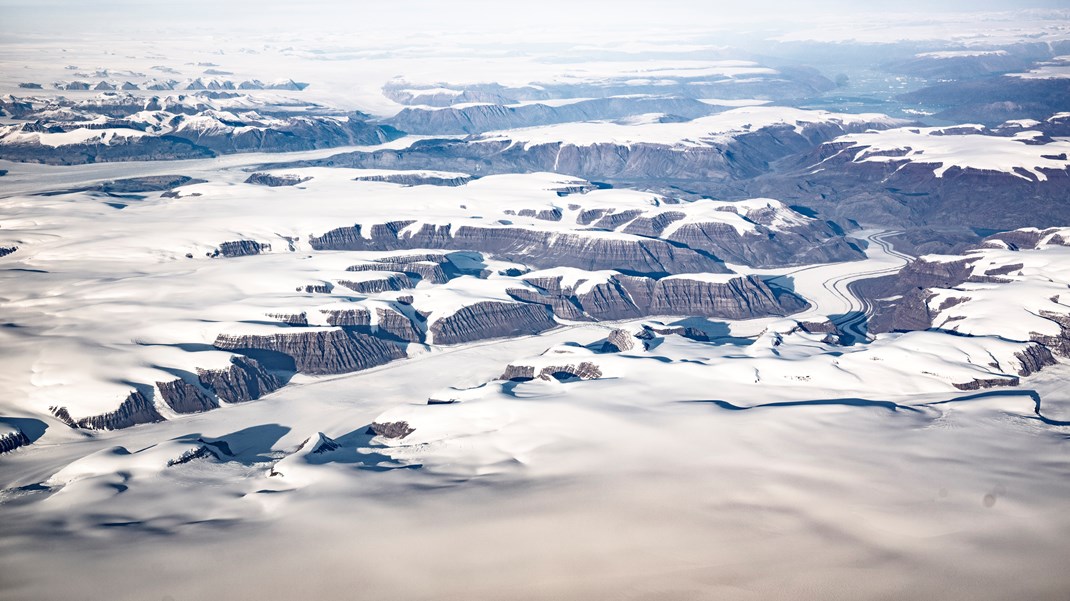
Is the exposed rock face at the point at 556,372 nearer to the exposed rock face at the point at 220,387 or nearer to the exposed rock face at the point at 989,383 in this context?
the exposed rock face at the point at 220,387

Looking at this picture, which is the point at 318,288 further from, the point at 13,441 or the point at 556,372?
the point at 13,441

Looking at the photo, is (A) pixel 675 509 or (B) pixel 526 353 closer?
(A) pixel 675 509

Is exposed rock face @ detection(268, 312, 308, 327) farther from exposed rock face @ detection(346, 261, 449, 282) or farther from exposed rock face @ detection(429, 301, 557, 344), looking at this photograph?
exposed rock face @ detection(346, 261, 449, 282)

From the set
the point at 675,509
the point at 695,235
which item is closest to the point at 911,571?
the point at 675,509

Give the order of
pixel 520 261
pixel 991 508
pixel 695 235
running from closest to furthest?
pixel 991 508 < pixel 520 261 < pixel 695 235

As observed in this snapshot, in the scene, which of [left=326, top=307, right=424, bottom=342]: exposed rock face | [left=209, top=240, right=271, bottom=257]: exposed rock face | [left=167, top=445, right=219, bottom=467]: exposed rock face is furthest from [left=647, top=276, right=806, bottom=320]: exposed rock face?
[left=167, top=445, right=219, bottom=467]: exposed rock face

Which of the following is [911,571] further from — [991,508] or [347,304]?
[347,304]
